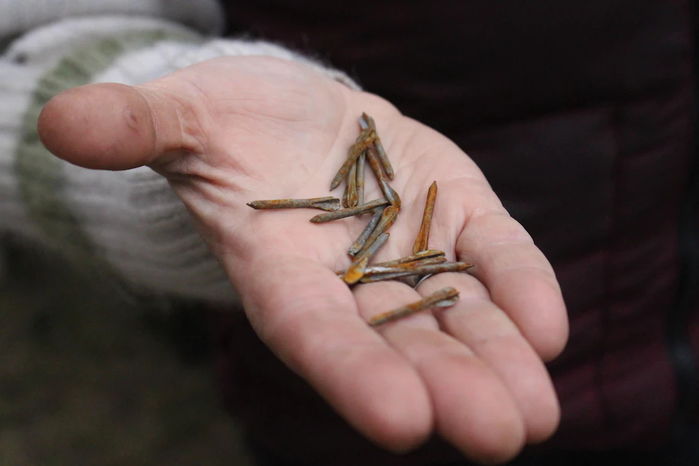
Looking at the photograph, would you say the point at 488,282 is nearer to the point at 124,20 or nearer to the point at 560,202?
the point at 560,202

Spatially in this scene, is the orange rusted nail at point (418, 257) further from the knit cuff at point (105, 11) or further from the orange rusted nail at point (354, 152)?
the knit cuff at point (105, 11)

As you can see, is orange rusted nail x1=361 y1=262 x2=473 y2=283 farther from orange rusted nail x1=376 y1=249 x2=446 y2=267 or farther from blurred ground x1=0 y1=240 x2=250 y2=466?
blurred ground x1=0 y1=240 x2=250 y2=466

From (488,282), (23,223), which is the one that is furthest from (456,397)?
(23,223)

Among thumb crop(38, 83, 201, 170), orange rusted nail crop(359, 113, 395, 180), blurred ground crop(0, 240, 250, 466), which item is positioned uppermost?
thumb crop(38, 83, 201, 170)

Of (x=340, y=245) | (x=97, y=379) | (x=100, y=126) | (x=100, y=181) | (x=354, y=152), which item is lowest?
(x=97, y=379)

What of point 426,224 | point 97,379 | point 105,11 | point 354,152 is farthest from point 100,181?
point 97,379

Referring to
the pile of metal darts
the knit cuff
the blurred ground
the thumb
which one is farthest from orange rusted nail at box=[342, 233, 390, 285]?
the blurred ground

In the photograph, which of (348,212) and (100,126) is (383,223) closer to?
(348,212)
